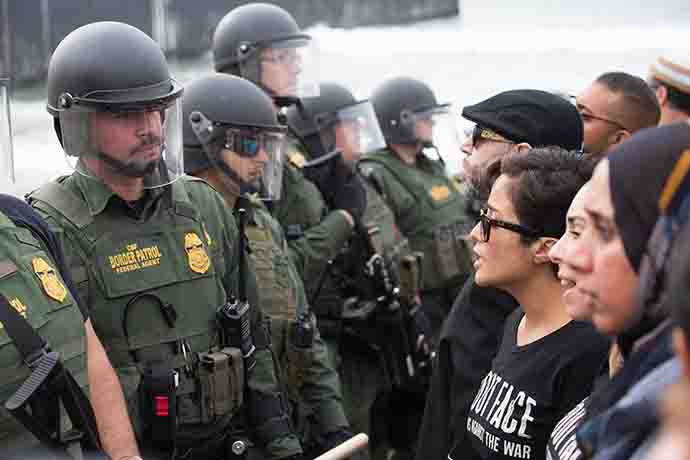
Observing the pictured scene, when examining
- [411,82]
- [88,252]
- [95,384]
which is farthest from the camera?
[411,82]

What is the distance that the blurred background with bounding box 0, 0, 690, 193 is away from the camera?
7031 mm

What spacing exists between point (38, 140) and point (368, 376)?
1859mm

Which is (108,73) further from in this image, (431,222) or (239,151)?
(431,222)

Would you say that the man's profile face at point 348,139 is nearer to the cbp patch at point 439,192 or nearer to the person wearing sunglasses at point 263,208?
the cbp patch at point 439,192

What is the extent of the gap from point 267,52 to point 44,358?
3.12m

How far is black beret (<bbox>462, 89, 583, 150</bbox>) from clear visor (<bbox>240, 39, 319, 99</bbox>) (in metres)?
2.17

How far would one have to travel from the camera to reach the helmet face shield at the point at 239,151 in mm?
3982

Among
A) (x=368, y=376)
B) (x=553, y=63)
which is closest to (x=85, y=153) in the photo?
(x=368, y=376)

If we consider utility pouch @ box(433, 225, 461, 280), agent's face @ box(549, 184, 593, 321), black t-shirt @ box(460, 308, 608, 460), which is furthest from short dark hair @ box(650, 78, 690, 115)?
utility pouch @ box(433, 225, 461, 280)

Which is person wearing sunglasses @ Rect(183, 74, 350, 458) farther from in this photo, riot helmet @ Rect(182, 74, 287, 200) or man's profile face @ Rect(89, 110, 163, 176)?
man's profile face @ Rect(89, 110, 163, 176)

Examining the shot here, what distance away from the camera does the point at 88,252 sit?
3109 mm

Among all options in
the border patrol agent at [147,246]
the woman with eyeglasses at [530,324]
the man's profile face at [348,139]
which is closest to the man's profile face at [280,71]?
the man's profile face at [348,139]

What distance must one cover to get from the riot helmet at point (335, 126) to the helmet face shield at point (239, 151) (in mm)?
1426

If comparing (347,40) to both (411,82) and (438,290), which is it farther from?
(438,290)
